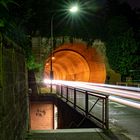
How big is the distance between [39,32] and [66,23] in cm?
454

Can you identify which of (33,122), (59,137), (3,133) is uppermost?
(3,133)

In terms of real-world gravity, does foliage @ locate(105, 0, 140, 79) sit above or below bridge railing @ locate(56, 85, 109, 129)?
above

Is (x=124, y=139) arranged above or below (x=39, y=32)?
below

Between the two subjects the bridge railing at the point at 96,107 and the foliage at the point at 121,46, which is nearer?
the bridge railing at the point at 96,107

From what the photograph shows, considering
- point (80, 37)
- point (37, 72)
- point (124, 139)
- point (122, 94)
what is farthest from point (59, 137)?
point (80, 37)

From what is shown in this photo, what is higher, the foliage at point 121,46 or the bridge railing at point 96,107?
the foliage at point 121,46

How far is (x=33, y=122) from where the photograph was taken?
26.9 meters

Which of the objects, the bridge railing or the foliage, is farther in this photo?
the foliage

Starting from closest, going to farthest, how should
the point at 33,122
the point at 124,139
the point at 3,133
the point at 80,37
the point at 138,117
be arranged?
1. the point at 3,133
2. the point at 124,139
3. the point at 138,117
4. the point at 33,122
5. the point at 80,37

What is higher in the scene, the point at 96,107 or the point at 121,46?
the point at 121,46

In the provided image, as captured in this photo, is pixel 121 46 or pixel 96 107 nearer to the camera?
pixel 96 107

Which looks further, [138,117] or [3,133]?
[138,117]

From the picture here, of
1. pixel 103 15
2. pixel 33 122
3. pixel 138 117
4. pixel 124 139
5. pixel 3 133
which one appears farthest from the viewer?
pixel 103 15

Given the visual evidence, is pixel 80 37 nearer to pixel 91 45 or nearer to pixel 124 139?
pixel 91 45
